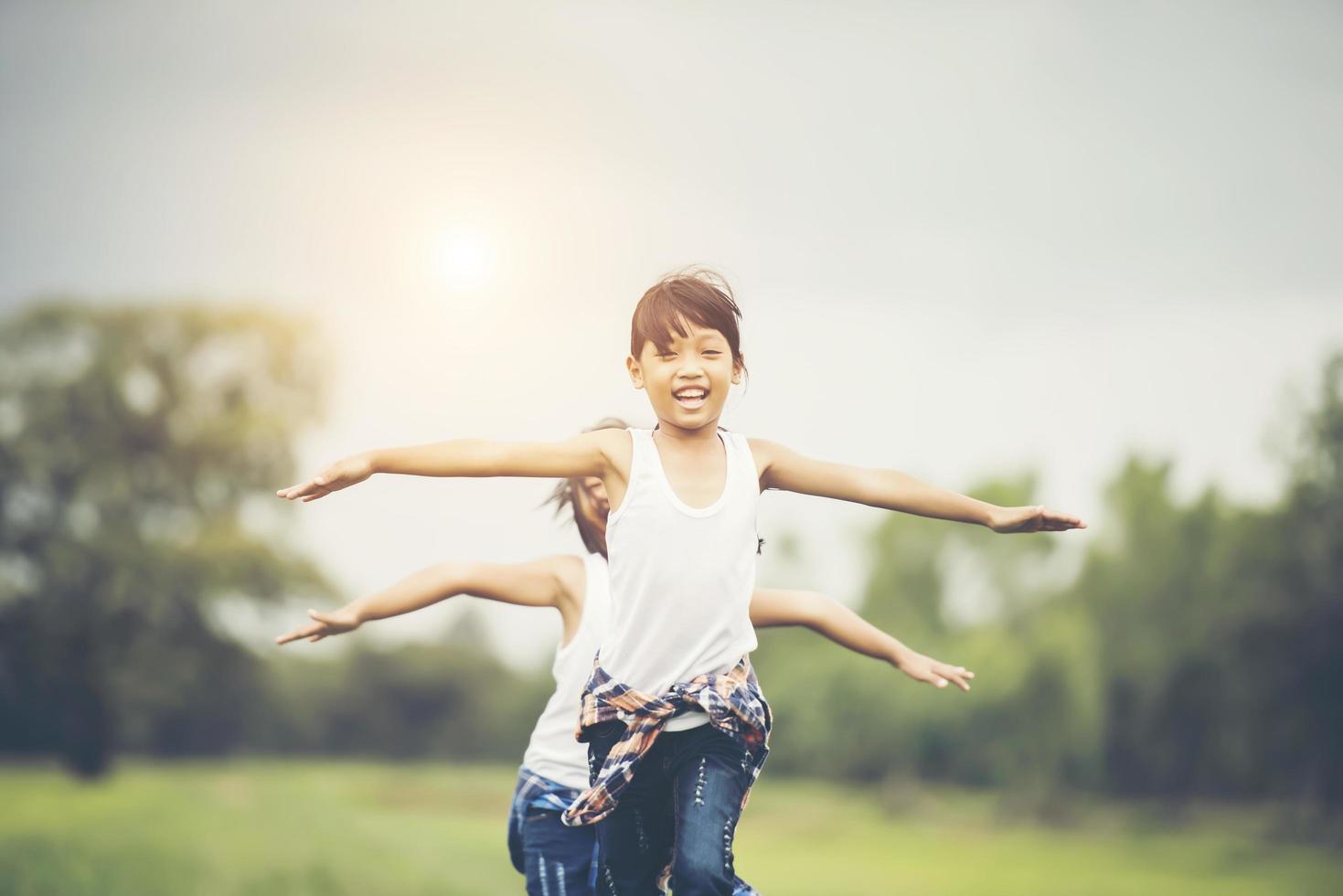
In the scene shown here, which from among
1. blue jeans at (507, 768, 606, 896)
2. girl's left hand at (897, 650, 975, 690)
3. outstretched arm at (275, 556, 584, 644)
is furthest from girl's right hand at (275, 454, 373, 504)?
girl's left hand at (897, 650, 975, 690)

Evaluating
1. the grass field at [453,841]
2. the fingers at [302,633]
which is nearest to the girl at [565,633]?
the fingers at [302,633]

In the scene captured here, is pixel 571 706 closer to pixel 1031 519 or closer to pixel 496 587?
pixel 496 587

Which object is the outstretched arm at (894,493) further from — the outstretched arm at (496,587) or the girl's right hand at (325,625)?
the girl's right hand at (325,625)

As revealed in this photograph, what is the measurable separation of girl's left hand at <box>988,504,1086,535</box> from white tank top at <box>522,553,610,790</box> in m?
1.46

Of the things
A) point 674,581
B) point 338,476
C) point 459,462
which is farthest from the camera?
point 674,581

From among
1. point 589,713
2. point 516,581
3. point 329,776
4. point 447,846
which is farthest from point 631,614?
point 329,776

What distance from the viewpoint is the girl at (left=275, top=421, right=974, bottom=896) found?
415 cm

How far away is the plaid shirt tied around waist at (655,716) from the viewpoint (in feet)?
11.2

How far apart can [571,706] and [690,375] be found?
1.44 metres

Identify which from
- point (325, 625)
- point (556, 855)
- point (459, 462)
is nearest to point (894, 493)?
point (459, 462)

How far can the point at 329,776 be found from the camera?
704 inches

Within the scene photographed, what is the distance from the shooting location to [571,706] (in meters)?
4.39

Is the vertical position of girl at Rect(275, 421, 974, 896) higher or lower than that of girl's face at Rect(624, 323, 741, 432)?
lower

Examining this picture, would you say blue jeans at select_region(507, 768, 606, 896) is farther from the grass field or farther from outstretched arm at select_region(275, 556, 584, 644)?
the grass field
